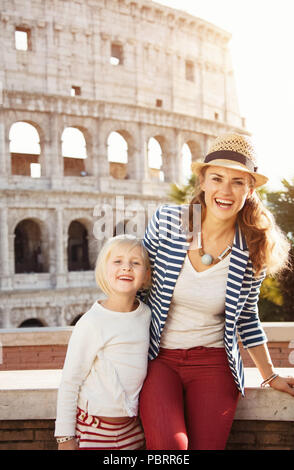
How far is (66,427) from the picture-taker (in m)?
3.01

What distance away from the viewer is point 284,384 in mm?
3436

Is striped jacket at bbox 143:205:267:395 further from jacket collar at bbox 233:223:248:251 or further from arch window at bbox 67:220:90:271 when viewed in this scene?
arch window at bbox 67:220:90:271

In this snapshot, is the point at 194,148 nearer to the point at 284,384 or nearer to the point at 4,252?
the point at 4,252

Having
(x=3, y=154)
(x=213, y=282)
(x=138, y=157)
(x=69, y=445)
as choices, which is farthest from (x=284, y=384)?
(x=138, y=157)

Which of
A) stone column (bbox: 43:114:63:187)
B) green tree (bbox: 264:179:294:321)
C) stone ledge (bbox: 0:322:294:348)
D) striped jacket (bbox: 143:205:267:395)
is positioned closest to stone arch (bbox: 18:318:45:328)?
stone column (bbox: 43:114:63:187)

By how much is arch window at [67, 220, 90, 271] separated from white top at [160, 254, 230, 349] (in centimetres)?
2180

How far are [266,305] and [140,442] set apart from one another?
573 inches

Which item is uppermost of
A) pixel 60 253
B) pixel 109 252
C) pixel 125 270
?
pixel 109 252

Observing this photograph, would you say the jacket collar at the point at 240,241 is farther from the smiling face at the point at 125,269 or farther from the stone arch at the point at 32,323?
the stone arch at the point at 32,323

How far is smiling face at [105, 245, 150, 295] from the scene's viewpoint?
3268 millimetres

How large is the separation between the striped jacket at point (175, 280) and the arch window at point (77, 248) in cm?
2170

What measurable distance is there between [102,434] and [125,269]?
928 mm

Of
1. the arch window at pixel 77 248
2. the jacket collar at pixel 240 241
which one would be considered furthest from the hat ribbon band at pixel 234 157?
the arch window at pixel 77 248

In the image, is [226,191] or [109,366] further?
[226,191]
